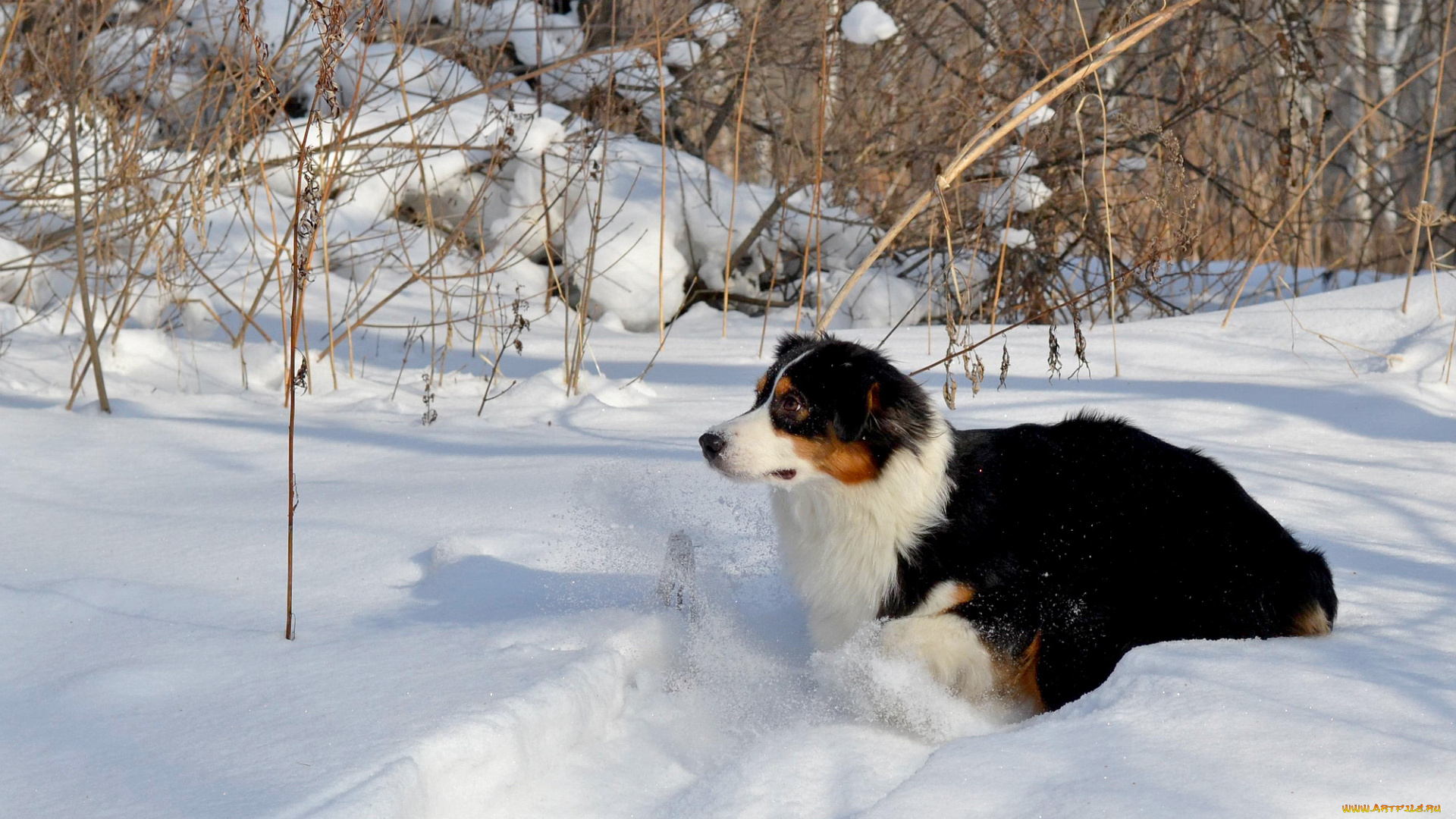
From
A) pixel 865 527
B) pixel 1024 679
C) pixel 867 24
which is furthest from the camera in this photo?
pixel 867 24

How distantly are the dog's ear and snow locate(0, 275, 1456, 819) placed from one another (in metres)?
0.55

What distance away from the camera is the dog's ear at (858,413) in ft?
10.0

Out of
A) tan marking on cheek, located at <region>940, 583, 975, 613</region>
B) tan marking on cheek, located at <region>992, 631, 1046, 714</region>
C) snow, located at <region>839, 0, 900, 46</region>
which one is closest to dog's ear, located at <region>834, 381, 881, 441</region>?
tan marking on cheek, located at <region>940, 583, 975, 613</region>

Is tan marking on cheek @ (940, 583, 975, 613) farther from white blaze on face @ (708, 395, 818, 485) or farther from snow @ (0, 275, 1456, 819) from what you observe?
white blaze on face @ (708, 395, 818, 485)

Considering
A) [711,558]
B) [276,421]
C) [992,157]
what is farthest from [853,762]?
[992,157]

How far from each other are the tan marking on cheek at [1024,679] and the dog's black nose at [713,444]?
875 mm

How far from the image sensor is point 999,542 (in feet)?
10.1

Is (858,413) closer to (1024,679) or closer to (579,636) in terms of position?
(1024,679)

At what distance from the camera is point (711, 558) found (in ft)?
12.5

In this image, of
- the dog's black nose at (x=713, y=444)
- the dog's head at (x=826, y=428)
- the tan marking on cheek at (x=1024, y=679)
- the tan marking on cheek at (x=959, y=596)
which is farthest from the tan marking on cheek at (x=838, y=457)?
the tan marking on cheek at (x=1024, y=679)

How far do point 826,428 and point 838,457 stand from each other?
0.08 metres

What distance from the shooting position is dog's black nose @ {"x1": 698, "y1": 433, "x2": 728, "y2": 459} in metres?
3.00

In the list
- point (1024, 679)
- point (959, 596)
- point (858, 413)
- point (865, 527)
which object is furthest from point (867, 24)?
point (1024, 679)

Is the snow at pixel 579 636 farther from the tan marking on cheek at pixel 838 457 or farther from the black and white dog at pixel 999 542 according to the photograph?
the tan marking on cheek at pixel 838 457
